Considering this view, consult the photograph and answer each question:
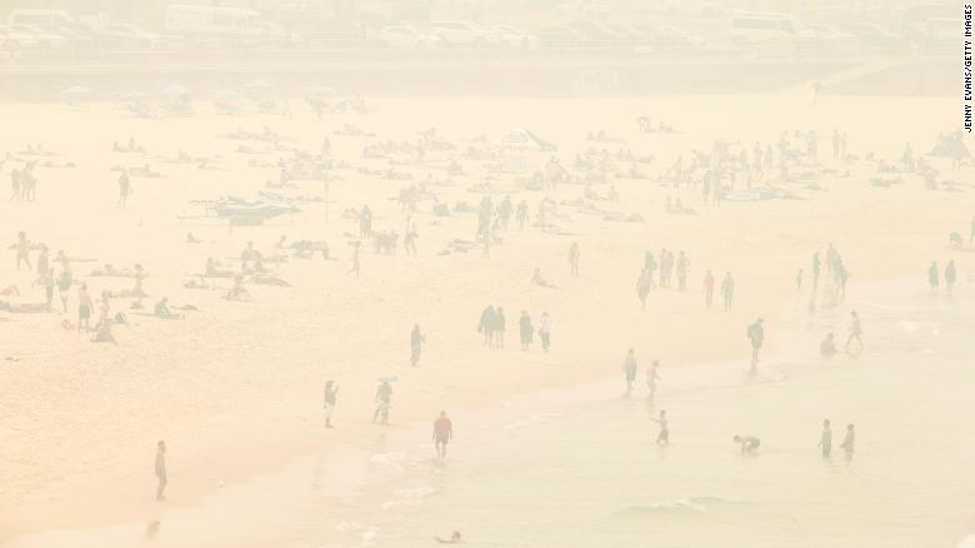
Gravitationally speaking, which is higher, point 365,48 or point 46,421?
point 365,48

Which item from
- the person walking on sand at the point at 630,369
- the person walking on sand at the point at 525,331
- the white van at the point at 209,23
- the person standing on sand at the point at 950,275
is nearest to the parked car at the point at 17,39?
the white van at the point at 209,23

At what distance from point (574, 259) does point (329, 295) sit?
875 cm

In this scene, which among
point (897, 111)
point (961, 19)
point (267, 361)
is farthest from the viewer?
point (961, 19)

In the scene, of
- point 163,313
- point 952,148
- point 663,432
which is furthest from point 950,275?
point 952,148

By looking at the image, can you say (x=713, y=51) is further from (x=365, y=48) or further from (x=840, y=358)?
(x=840, y=358)

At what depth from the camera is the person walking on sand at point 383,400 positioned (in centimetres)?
4056

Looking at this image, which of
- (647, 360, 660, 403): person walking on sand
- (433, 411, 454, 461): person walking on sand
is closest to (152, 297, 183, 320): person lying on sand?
(433, 411, 454, 461): person walking on sand

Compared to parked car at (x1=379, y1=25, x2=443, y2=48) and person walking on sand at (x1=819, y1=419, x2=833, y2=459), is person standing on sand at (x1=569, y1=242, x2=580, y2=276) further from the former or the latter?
parked car at (x1=379, y1=25, x2=443, y2=48)

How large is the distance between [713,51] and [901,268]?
6121 cm

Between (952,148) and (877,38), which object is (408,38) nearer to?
(877,38)

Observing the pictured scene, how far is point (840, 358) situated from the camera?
50.8m

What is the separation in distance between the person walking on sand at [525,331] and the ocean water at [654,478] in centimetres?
252

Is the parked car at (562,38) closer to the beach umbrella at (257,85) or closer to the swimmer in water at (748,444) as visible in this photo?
the beach umbrella at (257,85)

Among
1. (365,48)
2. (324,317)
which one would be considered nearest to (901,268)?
(324,317)
